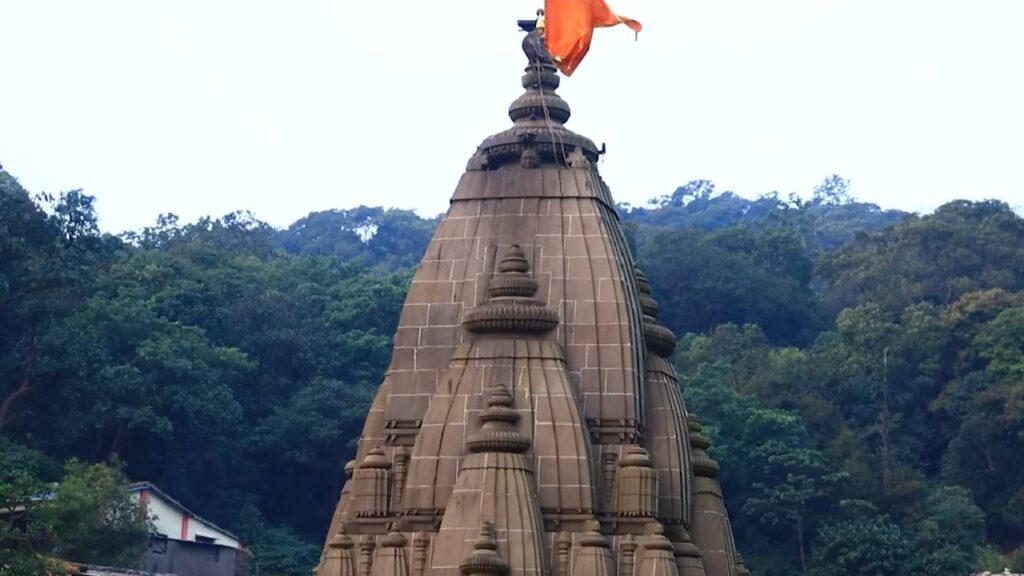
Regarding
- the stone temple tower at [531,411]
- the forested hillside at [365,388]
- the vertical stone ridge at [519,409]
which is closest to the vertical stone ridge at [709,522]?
the stone temple tower at [531,411]

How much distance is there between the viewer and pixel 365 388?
61562 millimetres

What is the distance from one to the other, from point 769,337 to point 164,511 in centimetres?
3483

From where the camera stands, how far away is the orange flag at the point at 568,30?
31.2 m

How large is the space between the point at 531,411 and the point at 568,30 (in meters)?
6.09

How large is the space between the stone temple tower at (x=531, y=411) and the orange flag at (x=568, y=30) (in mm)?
682

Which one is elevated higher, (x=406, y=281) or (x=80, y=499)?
(x=406, y=281)

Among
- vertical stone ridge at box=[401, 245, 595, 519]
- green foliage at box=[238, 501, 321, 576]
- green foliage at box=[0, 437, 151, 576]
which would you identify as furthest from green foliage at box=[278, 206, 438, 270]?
vertical stone ridge at box=[401, 245, 595, 519]

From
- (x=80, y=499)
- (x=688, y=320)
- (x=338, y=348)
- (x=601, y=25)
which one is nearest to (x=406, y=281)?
(x=338, y=348)

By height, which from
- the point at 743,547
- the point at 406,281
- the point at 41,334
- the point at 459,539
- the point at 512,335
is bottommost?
the point at 459,539

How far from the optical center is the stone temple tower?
27500mm

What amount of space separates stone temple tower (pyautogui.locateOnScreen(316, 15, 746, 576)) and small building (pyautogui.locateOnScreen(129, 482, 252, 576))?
20026 millimetres

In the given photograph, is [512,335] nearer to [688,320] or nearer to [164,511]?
[164,511]

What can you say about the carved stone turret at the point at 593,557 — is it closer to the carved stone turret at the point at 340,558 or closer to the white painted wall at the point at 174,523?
the carved stone turret at the point at 340,558

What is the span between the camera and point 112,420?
5456 centimetres
